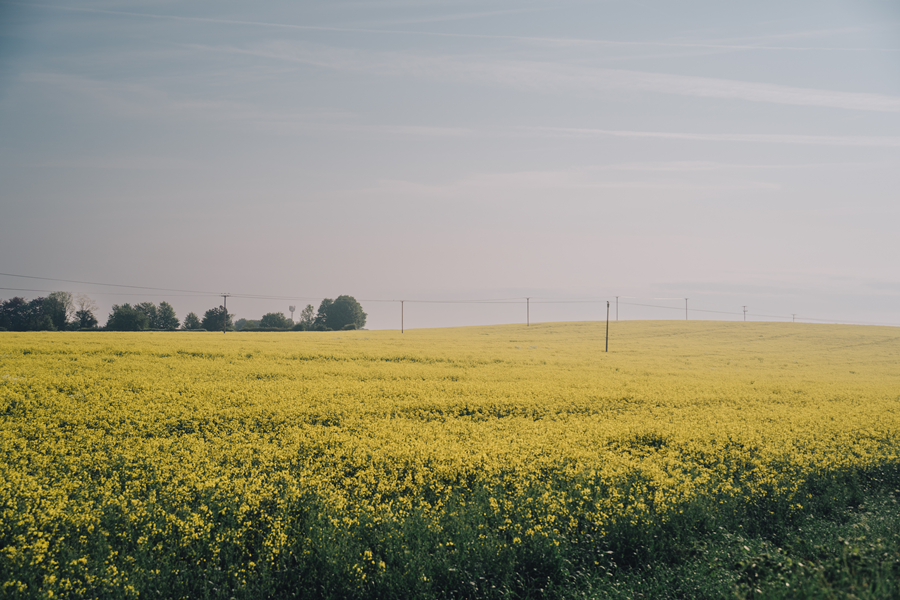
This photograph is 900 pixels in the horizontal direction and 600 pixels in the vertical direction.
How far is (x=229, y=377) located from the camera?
20.2 metres

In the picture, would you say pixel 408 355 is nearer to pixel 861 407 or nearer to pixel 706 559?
pixel 861 407

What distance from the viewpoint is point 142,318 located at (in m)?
95.1

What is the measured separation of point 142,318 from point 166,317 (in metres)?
21.1

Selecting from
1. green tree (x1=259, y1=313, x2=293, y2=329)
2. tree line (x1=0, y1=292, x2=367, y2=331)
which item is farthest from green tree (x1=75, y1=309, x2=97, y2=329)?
green tree (x1=259, y1=313, x2=293, y2=329)

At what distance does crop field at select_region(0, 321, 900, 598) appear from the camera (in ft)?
21.7

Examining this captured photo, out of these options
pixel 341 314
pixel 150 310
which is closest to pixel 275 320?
pixel 341 314

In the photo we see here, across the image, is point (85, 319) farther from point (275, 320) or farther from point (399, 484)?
point (399, 484)

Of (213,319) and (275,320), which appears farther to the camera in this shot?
(275,320)

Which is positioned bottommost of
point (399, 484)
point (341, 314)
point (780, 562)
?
point (399, 484)

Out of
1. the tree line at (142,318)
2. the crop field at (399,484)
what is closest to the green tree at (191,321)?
the tree line at (142,318)

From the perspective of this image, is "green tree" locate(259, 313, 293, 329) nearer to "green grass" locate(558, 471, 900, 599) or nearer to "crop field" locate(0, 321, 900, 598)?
"crop field" locate(0, 321, 900, 598)

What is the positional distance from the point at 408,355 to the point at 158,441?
20.4 meters

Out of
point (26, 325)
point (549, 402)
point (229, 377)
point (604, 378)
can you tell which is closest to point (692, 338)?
point (604, 378)

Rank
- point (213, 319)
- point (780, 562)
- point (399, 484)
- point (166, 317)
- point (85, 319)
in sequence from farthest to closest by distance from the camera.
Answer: point (166, 317), point (213, 319), point (85, 319), point (399, 484), point (780, 562)
